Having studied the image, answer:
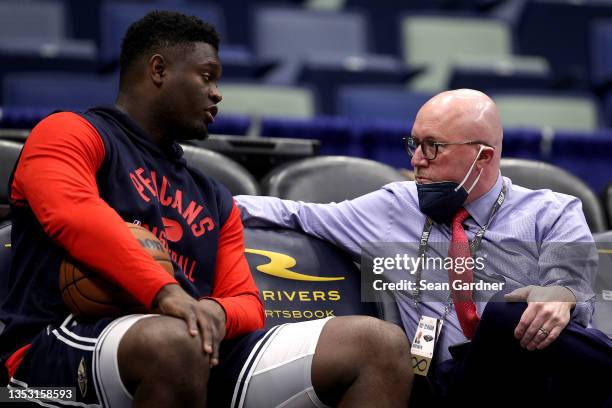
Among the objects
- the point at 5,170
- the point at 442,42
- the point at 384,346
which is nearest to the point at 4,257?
the point at 5,170

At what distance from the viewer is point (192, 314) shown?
179 cm

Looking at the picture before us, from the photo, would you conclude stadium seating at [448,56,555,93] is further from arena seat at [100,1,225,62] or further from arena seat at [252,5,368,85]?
arena seat at [100,1,225,62]

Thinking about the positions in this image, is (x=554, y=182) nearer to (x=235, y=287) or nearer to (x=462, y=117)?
(x=462, y=117)

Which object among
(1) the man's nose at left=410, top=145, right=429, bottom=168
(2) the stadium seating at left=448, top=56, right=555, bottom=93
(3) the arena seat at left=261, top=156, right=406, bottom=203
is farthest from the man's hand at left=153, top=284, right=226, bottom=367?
(2) the stadium seating at left=448, top=56, right=555, bottom=93

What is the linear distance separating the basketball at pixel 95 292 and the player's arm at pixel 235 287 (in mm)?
199

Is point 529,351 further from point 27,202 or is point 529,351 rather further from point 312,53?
point 312,53

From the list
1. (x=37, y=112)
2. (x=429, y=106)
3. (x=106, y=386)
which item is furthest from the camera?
(x=37, y=112)

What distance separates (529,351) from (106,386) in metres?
0.89

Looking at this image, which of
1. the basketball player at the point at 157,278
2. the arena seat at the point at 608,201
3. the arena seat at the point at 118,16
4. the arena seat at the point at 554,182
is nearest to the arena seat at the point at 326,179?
the arena seat at the point at 554,182

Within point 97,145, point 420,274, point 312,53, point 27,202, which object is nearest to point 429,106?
point 420,274

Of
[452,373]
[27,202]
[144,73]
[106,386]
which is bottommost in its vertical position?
[452,373]

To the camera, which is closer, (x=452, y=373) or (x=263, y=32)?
(x=452, y=373)

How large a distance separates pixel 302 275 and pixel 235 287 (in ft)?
1.36

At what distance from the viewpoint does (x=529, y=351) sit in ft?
6.62
